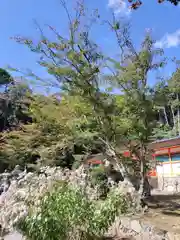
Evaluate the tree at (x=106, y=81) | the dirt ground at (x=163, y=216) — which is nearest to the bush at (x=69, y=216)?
the dirt ground at (x=163, y=216)

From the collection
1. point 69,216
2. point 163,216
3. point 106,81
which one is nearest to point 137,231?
point 163,216

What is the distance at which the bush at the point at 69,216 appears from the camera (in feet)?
9.40

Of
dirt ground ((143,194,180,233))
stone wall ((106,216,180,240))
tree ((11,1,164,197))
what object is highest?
tree ((11,1,164,197))

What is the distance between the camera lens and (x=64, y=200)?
305 cm

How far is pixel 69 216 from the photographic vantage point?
301 centimetres

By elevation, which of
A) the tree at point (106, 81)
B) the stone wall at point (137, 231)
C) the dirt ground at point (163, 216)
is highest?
the tree at point (106, 81)

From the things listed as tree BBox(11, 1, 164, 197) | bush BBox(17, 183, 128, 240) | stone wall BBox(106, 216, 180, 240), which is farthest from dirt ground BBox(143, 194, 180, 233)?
bush BBox(17, 183, 128, 240)

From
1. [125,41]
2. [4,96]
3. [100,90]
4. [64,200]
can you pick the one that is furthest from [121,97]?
[4,96]

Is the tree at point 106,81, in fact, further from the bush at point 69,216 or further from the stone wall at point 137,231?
the bush at point 69,216

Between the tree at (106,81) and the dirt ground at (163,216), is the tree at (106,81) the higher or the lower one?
the higher one

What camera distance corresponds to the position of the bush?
2.87 metres

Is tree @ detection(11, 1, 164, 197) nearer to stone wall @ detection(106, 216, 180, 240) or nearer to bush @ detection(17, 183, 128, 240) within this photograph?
stone wall @ detection(106, 216, 180, 240)

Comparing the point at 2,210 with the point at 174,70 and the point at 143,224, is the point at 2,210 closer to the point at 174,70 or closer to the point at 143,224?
the point at 143,224

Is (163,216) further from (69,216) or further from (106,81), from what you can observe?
(106,81)
